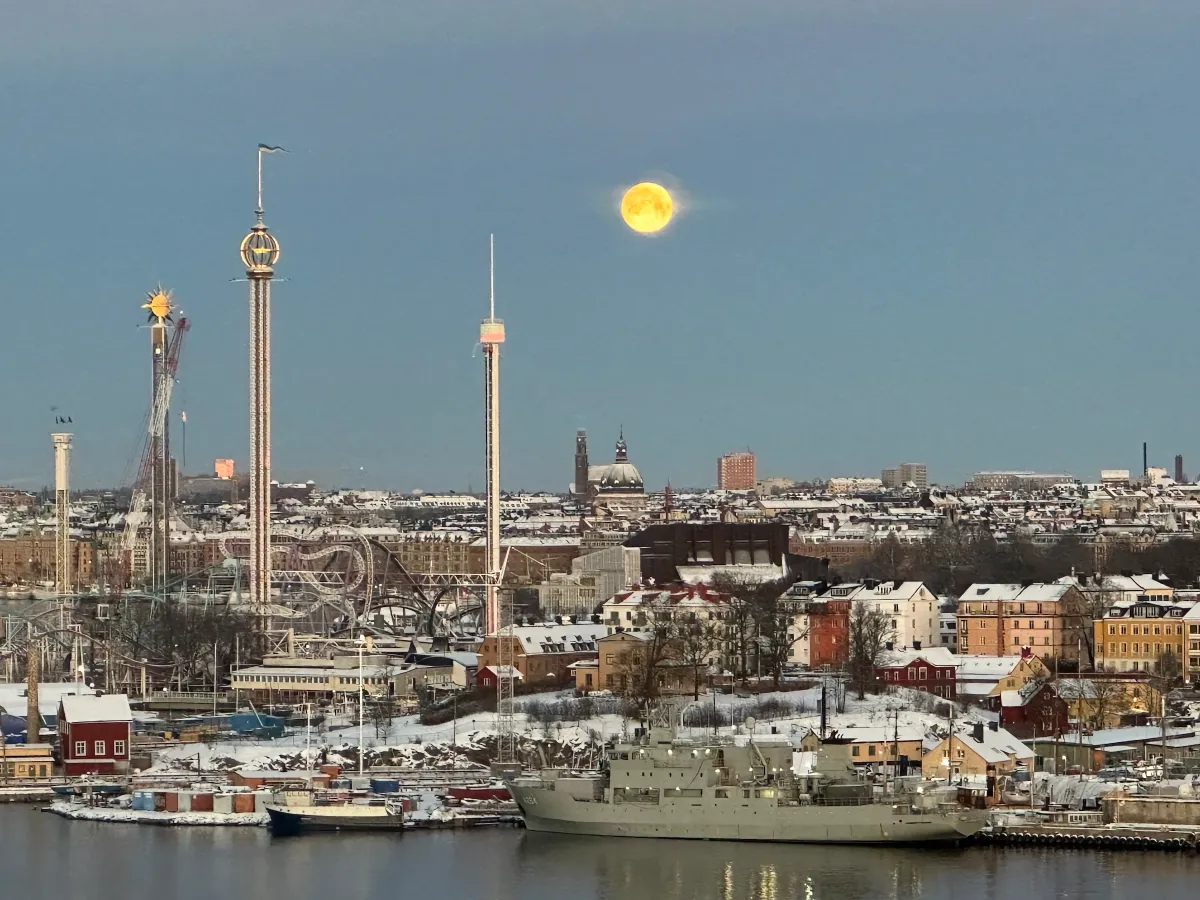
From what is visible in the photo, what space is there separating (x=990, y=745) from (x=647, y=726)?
14.1 ft

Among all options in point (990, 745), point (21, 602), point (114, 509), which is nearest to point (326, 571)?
point (21, 602)

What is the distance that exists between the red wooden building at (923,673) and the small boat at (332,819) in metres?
11.6

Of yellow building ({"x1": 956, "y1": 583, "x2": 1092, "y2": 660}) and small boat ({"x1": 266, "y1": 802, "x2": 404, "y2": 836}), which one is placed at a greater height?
yellow building ({"x1": 956, "y1": 583, "x2": 1092, "y2": 660})

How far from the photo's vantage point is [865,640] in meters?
45.3

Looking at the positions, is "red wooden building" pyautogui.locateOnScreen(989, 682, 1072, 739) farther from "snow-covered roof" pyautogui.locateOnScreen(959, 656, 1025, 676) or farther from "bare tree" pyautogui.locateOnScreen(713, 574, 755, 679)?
"bare tree" pyautogui.locateOnScreen(713, 574, 755, 679)

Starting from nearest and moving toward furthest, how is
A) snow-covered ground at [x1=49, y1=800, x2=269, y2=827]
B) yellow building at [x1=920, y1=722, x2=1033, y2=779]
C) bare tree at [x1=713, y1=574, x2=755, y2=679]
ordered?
snow-covered ground at [x1=49, y1=800, x2=269, y2=827] → yellow building at [x1=920, y1=722, x2=1033, y2=779] → bare tree at [x1=713, y1=574, x2=755, y2=679]

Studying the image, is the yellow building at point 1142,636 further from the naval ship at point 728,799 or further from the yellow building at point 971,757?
the naval ship at point 728,799

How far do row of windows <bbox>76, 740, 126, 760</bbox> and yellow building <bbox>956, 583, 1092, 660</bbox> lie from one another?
54.0 ft

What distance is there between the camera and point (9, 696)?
44750 millimetres

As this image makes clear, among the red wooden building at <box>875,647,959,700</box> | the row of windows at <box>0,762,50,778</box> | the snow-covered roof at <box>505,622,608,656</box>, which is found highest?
the snow-covered roof at <box>505,622,608,656</box>

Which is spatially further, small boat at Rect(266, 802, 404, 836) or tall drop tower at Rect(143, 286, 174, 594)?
tall drop tower at Rect(143, 286, 174, 594)

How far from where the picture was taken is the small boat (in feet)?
108

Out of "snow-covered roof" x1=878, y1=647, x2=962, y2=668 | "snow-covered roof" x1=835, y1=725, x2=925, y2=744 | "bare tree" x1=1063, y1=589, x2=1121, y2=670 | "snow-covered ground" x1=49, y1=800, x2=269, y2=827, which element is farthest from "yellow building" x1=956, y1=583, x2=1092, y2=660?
"snow-covered ground" x1=49, y1=800, x2=269, y2=827

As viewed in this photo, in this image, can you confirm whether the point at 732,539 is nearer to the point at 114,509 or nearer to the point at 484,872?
the point at 484,872
